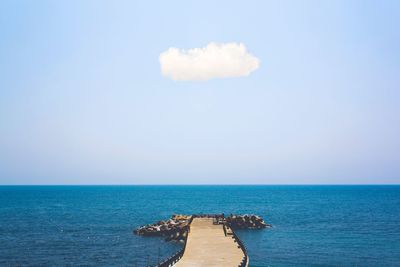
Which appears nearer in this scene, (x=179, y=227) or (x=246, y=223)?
(x=179, y=227)

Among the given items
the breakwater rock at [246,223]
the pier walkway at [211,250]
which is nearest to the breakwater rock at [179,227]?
the breakwater rock at [246,223]

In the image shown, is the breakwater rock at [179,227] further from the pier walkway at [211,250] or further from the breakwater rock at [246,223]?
the pier walkway at [211,250]

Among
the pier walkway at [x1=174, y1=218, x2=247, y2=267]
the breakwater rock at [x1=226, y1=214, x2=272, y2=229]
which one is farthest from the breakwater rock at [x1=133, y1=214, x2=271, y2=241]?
the pier walkway at [x1=174, y1=218, x2=247, y2=267]

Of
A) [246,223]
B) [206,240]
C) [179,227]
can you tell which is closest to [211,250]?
[206,240]

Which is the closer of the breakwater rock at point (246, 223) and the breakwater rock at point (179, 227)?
the breakwater rock at point (179, 227)

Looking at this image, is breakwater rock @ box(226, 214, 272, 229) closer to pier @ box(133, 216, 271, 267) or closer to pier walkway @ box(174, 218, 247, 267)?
pier @ box(133, 216, 271, 267)

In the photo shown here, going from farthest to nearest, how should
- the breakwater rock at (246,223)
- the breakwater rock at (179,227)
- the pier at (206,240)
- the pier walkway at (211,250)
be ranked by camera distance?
the breakwater rock at (246,223) < the breakwater rock at (179,227) < the pier at (206,240) < the pier walkway at (211,250)

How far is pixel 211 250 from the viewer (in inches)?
1576

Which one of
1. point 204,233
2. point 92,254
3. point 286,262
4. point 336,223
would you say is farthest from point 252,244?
point 336,223

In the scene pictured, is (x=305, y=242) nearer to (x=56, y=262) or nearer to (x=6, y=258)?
(x=56, y=262)

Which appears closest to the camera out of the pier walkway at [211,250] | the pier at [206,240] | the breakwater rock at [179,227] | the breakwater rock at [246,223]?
the pier walkway at [211,250]

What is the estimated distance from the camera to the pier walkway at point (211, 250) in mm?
34438

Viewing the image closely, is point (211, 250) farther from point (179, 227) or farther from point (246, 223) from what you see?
→ point (246, 223)

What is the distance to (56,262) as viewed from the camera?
45.6m
